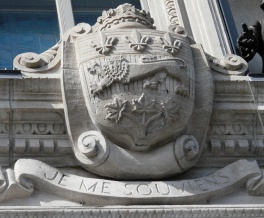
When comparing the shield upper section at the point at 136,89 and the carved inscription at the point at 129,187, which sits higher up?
the shield upper section at the point at 136,89

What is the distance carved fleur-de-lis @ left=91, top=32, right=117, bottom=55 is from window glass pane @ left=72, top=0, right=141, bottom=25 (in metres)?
1.87

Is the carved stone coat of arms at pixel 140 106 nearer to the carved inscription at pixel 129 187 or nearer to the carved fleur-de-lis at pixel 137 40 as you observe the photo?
the carved fleur-de-lis at pixel 137 40

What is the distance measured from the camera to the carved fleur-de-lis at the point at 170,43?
32.4 feet

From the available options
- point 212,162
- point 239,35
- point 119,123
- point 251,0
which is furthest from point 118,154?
point 251,0

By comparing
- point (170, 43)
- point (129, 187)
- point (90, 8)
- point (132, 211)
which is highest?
point (90, 8)

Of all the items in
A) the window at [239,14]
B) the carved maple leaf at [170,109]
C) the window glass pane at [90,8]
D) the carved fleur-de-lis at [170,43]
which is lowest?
the carved maple leaf at [170,109]

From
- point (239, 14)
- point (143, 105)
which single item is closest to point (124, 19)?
point (143, 105)

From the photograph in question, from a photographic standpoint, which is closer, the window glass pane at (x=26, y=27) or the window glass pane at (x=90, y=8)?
the window glass pane at (x=26, y=27)

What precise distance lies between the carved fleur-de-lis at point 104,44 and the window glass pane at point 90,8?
1.87m

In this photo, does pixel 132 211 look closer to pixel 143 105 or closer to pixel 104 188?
pixel 104 188

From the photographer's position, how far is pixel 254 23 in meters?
11.4

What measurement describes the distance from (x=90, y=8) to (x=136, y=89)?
104 inches

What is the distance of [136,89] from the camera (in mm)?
9492

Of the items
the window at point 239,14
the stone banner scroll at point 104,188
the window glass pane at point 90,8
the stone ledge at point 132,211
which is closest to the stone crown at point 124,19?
the window glass pane at point 90,8
